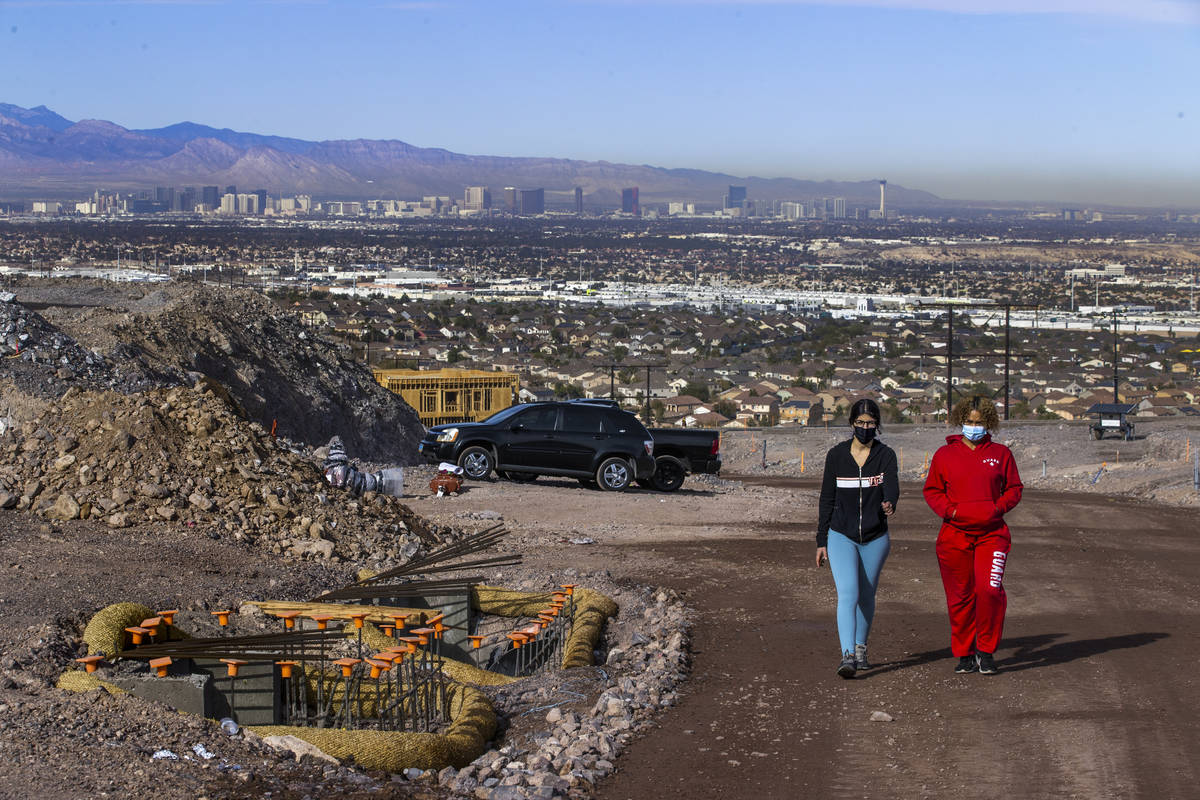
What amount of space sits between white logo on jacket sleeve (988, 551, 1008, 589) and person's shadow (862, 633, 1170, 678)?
2.59 ft

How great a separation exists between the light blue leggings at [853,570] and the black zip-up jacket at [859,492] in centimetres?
5

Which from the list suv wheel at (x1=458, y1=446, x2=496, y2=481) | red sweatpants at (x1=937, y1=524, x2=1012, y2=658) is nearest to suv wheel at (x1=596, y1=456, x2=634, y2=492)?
suv wheel at (x1=458, y1=446, x2=496, y2=481)

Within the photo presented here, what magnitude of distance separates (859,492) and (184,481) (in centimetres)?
769

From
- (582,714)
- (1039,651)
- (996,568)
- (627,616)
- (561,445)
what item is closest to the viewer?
(582,714)

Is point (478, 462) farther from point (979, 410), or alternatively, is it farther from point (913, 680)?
point (979, 410)

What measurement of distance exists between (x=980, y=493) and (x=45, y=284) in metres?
35.6

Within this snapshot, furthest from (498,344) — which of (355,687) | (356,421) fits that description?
(355,687)

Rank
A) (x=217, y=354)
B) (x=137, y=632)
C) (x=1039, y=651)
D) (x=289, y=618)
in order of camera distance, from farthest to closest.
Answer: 1. (x=217, y=354)
2. (x=289, y=618)
3. (x=1039, y=651)
4. (x=137, y=632)

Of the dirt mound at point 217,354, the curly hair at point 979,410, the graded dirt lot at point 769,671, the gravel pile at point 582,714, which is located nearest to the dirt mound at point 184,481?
the graded dirt lot at point 769,671

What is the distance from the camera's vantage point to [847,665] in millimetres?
8758

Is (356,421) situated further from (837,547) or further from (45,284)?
(837,547)

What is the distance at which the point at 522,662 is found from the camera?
11.5 metres

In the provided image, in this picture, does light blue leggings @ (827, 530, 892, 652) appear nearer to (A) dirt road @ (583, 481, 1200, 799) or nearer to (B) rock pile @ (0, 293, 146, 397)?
(A) dirt road @ (583, 481, 1200, 799)

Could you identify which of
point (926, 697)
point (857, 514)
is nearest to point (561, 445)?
point (857, 514)
